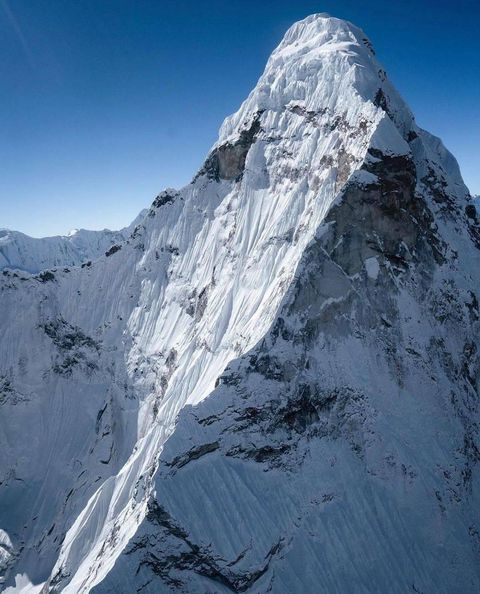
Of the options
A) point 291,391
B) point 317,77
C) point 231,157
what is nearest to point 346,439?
point 291,391

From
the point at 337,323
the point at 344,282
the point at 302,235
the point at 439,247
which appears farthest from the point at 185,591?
the point at 439,247

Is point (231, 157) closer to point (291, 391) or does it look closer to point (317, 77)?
point (317, 77)

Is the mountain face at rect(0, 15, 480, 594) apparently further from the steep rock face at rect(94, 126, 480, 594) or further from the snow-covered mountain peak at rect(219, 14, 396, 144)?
the snow-covered mountain peak at rect(219, 14, 396, 144)

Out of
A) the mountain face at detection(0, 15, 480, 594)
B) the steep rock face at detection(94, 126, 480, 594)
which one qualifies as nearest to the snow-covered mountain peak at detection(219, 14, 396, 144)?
the mountain face at detection(0, 15, 480, 594)

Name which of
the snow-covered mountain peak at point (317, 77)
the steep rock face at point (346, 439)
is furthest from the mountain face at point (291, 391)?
the snow-covered mountain peak at point (317, 77)

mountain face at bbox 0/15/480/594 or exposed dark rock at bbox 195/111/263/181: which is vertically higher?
exposed dark rock at bbox 195/111/263/181

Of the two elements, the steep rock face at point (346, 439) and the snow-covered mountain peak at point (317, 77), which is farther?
the snow-covered mountain peak at point (317, 77)

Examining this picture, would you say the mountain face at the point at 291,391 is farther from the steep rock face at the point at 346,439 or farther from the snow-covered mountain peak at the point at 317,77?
the snow-covered mountain peak at the point at 317,77

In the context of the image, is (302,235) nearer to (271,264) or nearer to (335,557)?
(271,264)

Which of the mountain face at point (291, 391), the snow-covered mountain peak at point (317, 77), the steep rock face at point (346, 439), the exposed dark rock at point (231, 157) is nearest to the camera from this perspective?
the steep rock face at point (346, 439)
